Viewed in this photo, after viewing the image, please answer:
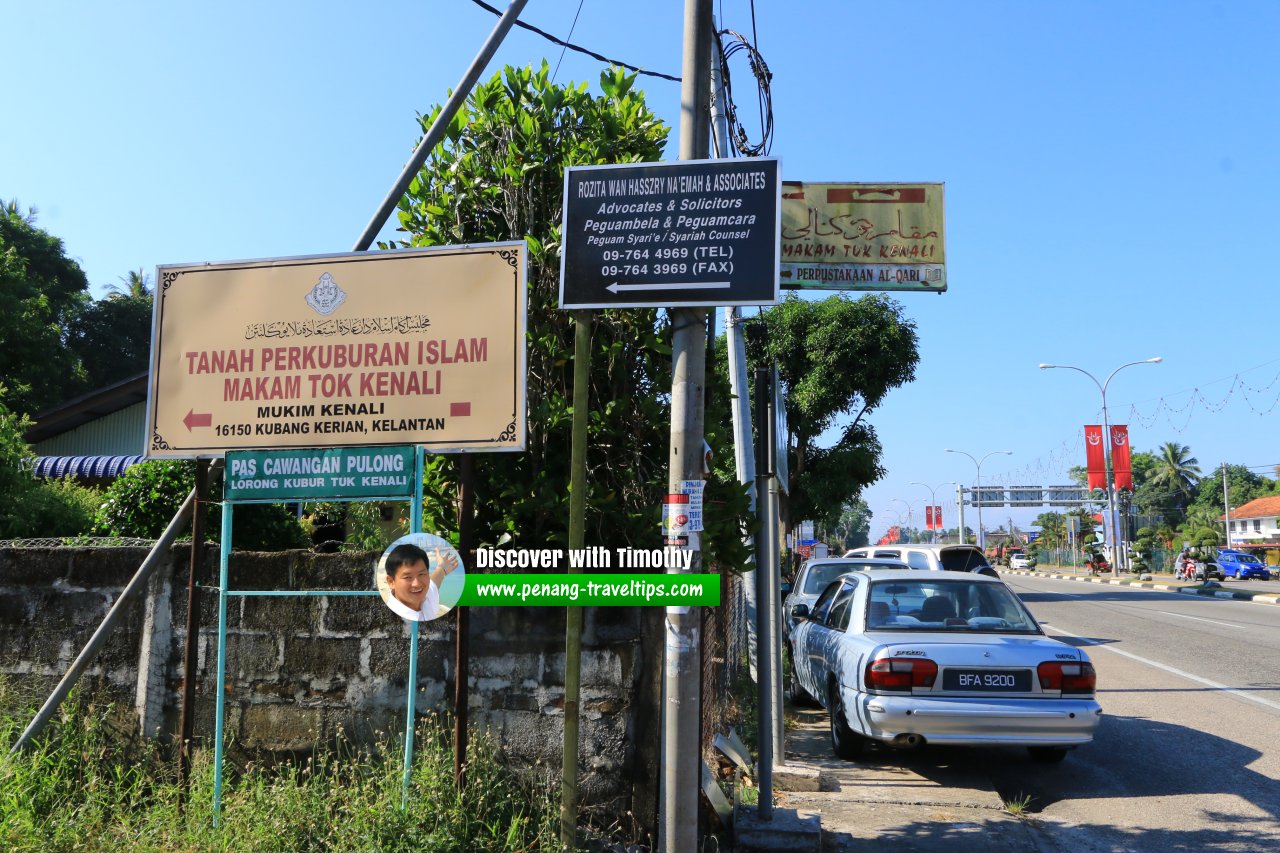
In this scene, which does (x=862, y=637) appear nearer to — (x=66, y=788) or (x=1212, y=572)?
(x=66, y=788)

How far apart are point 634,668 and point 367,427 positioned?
1801mm

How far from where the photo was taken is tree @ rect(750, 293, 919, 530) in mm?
26188

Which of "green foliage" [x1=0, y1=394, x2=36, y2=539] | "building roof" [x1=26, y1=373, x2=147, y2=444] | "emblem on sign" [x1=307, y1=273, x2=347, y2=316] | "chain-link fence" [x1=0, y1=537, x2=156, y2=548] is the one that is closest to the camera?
"emblem on sign" [x1=307, y1=273, x2=347, y2=316]

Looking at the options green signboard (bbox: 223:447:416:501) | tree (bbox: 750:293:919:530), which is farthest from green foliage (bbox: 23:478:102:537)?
tree (bbox: 750:293:919:530)

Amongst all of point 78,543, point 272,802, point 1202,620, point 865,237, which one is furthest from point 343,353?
point 1202,620

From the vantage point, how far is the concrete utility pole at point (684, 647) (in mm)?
4270

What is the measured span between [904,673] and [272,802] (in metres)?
4.20

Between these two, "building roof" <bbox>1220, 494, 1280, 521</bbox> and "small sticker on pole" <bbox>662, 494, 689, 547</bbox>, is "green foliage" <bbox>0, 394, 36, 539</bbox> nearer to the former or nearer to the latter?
"small sticker on pole" <bbox>662, 494, 689, 547</bbox>

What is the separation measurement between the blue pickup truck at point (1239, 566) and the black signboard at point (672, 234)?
5168 cm

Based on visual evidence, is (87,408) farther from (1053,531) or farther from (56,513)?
(1053,531)

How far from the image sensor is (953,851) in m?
5.29

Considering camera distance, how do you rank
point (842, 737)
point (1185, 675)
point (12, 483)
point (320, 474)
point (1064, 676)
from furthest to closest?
1. point (1185, 675)
2. point (12, 483)
3. point (842, 737)
4. point (1064, 676)
5. point (320, 474)

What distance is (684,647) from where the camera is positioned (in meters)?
4.34

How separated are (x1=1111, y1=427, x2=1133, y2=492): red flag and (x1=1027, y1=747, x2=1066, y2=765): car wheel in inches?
1488
